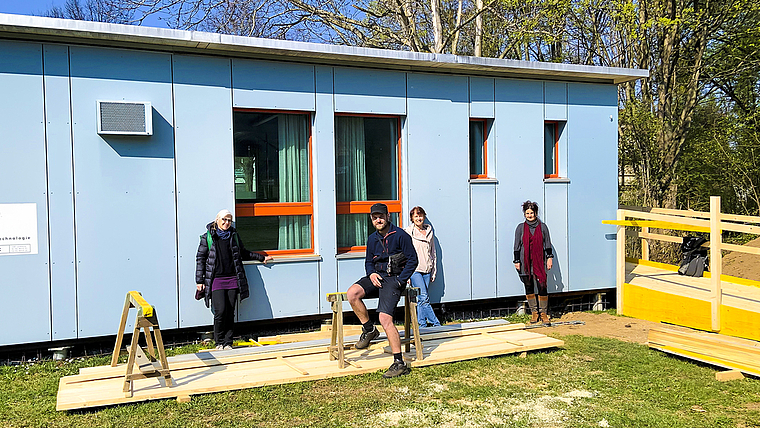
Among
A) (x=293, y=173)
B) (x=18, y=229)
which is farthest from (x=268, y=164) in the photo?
(x=18, y=229)

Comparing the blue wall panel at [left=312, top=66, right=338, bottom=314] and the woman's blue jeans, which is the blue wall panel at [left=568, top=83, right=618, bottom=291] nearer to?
the woman's blue jeans

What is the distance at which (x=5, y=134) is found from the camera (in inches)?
302

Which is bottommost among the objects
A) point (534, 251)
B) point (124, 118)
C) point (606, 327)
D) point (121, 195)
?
point (606, 327)

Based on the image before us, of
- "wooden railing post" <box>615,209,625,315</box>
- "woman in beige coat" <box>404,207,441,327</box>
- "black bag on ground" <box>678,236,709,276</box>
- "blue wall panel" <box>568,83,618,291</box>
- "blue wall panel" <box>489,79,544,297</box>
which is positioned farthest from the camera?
"black bag on ground" <box>678,236,709,276</box>

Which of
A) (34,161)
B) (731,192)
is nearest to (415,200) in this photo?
(34,161)

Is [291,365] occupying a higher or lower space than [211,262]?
lower

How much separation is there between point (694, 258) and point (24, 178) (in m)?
10.2

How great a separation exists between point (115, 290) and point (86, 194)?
120 centimetres

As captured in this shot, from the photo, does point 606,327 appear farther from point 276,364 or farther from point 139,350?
point 139,350

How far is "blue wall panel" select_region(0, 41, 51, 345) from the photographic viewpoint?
25.1 feet

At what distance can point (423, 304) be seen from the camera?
376 inches

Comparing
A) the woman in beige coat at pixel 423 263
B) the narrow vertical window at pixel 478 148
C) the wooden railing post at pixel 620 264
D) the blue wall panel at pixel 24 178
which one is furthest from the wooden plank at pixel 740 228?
the blue wall panel at pixel 24 178

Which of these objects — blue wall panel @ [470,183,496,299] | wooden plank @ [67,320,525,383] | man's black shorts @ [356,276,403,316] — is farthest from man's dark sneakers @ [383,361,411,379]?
blue wall panel @ [470,183,496,299]

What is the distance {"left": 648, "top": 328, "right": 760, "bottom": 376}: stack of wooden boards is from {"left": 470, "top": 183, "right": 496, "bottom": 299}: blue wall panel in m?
2.71
